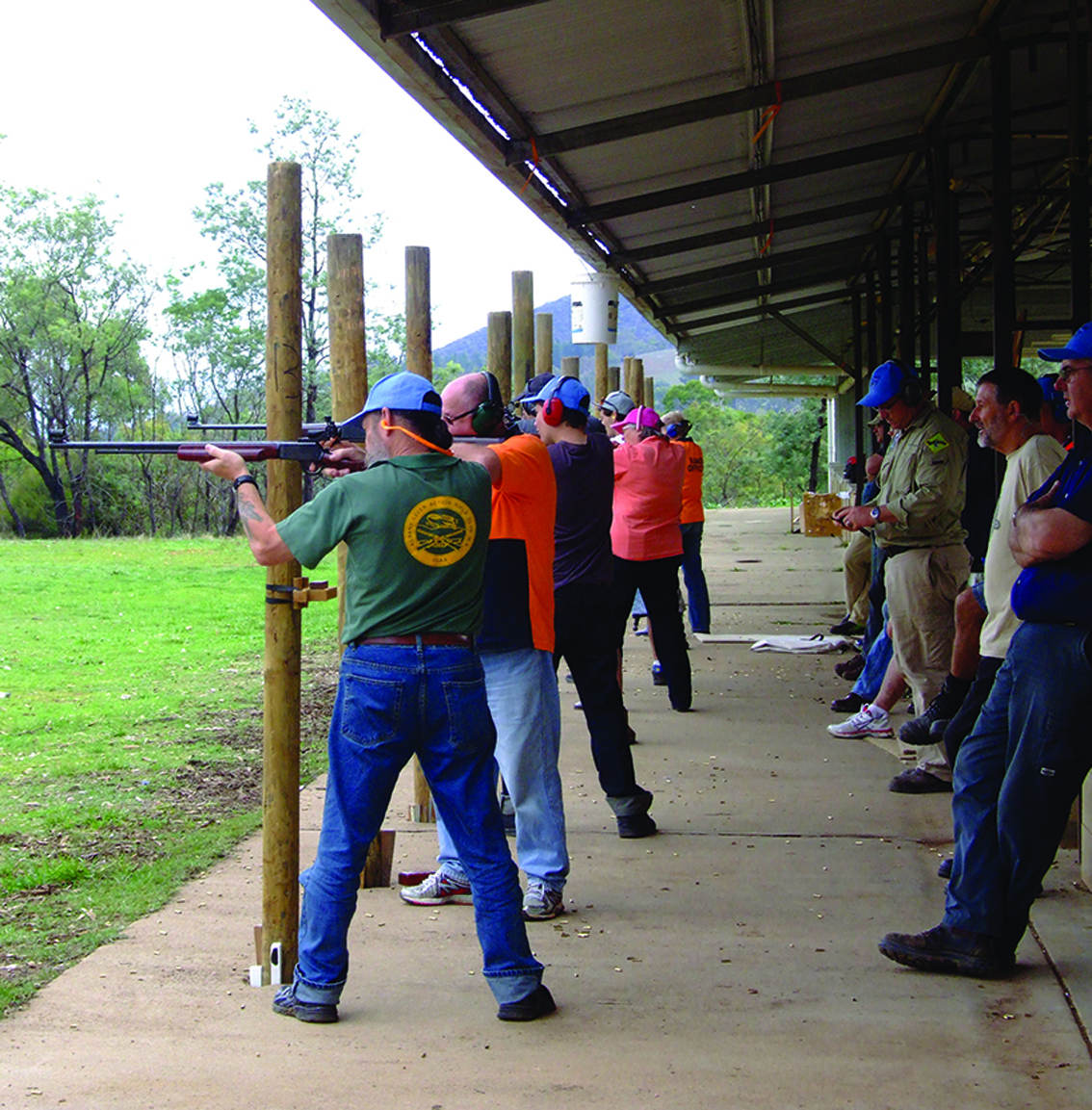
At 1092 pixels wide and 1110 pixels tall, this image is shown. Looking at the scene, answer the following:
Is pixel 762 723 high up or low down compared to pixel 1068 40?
down

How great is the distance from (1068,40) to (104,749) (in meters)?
6.95

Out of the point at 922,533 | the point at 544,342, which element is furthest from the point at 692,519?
the point at 922,533

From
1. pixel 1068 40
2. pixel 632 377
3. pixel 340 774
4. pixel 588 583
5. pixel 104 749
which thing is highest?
pixel 1068 40

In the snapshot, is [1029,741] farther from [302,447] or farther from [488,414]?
[302,447]

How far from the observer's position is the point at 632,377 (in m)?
13.2

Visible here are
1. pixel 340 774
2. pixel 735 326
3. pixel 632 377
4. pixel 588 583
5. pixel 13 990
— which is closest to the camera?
pixel 340 774

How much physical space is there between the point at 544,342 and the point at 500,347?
186 cm

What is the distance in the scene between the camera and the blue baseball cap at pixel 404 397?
376 centimetres

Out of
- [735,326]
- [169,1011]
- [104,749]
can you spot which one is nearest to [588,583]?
[169,1011]

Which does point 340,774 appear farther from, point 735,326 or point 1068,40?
point 735,326

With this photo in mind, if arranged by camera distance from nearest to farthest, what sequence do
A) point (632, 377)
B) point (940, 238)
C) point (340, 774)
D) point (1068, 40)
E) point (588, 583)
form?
point (340, 774) → point (588, 583) → point (1068, 40) → point (940, 238) → point (632, 377)

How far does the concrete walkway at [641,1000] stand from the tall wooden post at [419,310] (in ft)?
6.76

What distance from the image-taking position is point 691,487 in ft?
36.8

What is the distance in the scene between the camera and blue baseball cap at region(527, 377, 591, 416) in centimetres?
539
